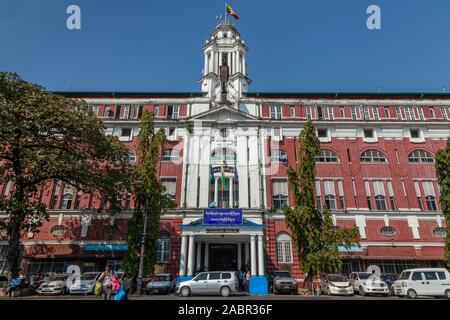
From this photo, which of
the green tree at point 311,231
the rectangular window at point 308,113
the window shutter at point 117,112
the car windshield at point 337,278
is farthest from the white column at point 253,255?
the window shutter at point 117,112

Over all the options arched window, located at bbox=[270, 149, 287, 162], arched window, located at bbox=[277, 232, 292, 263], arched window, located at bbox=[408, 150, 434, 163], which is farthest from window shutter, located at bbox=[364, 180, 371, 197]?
arched window, located at bbox=[277, 232, 292, 263]

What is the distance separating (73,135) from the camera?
22.4m

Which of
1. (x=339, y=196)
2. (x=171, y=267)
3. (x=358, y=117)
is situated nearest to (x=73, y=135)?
(x=171, y=267)

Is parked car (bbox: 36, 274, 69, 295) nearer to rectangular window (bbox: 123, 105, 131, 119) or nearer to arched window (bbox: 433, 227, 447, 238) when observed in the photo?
rectangular window (bbox: 123, 105, 131, 119)

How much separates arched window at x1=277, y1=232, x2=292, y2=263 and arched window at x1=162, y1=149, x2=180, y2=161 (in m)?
14.4

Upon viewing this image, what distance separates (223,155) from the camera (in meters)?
33.6

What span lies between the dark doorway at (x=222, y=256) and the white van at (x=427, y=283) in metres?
15.7

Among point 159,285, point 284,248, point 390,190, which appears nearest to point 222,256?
point 284,248

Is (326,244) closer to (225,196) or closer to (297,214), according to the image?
(297,214)

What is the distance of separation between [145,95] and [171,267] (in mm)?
21144

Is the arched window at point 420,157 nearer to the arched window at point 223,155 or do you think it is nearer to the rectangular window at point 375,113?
the rectangular window at point 375,113

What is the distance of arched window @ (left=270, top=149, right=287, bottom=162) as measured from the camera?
1305 inches

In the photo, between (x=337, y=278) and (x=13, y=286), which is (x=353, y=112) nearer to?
(x=337, y=278)
